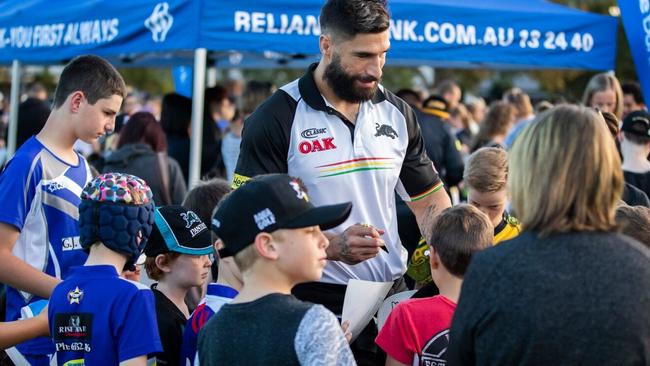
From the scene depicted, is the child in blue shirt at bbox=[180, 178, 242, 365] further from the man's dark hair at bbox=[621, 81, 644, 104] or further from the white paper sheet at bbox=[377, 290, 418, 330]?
the man's dark hair at bbox=[621, 81, 644, 104]

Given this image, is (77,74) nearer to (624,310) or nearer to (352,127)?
(352,127)

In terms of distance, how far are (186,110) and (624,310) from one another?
6.59 m

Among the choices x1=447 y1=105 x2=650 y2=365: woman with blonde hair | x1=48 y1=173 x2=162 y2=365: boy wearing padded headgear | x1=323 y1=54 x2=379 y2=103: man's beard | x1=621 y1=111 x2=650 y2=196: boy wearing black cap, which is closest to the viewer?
x1=447 y1=105 x2=650 y2=365: woman with blonde hair

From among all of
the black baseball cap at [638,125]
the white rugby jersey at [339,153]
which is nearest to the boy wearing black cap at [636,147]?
the black baseball cap at [638,125]

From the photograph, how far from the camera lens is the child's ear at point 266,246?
2826mm

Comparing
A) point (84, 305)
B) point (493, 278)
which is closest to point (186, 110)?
point (84, 305)

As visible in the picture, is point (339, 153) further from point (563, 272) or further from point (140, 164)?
point (140, 164)

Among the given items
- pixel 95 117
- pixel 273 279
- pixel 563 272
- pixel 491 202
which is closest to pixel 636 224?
pixel 491 202

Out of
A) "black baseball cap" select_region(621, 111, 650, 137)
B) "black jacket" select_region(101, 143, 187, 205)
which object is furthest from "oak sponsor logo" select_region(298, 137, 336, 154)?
"black jacket" select_region(101, 143, 187, 205)

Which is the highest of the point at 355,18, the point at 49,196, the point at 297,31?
the point at 297,31

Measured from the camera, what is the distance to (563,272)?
235 centimetres

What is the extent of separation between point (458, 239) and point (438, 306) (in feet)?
0.87

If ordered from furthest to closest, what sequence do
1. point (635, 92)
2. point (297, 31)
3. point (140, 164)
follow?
1. point (635, 92)
2. point (140, 164)
3. point (297, 31)

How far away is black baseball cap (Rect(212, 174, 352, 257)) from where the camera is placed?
111 inches
